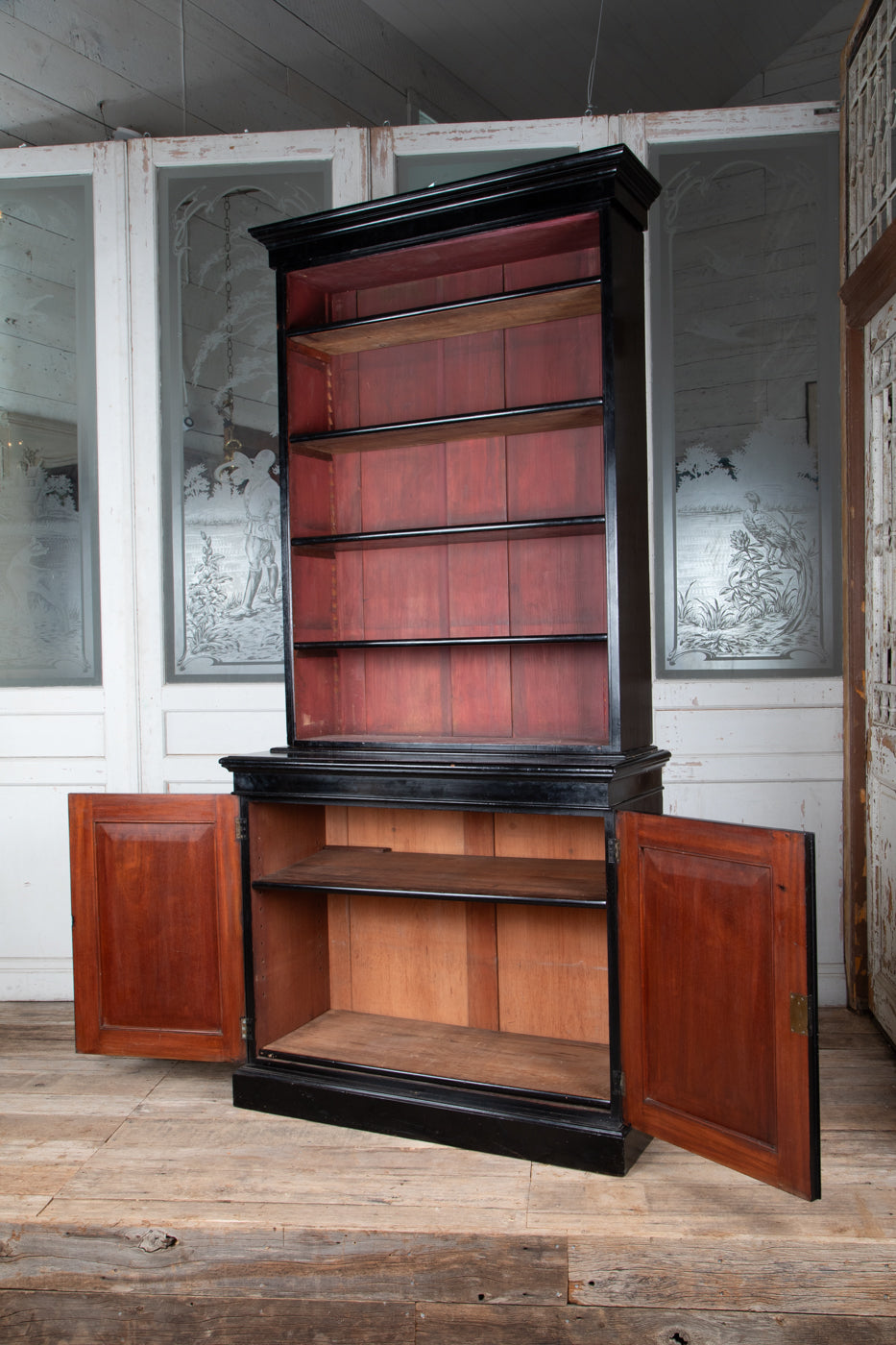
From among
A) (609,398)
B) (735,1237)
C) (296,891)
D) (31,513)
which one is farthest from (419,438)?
(735,1237)

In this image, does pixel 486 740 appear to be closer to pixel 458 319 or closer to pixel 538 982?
pixel 538 982

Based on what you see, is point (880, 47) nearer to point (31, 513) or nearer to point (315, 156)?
point (315, 156)

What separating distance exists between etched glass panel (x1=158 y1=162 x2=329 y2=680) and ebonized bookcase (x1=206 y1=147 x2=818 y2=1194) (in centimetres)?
68

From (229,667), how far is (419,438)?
1304mm

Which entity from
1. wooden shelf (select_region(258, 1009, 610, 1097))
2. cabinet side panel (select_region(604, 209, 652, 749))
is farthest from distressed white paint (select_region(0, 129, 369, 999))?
cabinet side panel (select_region(604, 209, 652, 749))

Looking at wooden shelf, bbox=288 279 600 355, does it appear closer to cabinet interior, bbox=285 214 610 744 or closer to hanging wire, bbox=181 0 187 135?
cabinet interior, bbox=285 214 610 744

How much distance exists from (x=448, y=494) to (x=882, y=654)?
156 centimetres

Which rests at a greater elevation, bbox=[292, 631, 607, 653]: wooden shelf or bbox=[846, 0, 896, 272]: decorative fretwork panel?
bbox=[846, 0, 896, 272]: decorative fretwork panel

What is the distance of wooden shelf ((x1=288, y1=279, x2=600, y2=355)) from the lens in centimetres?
287

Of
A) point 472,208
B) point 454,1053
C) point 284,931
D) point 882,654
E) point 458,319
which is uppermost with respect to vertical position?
point 472,208

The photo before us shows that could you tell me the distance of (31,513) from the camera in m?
4.07

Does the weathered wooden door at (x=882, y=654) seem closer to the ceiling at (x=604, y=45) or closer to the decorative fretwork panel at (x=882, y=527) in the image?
the decorative fretwork panel at (x=882, y=527)

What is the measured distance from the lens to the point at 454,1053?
303 cm

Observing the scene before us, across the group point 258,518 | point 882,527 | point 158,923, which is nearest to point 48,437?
point 258,518
